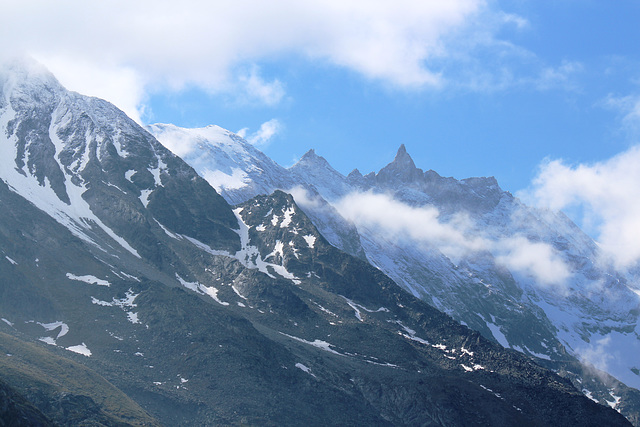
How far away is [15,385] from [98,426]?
2572 centimetres

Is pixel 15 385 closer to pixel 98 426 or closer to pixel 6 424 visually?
pixel 98 426

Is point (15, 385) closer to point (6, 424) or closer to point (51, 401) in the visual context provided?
point (51, 401)

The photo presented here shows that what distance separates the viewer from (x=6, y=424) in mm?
147875

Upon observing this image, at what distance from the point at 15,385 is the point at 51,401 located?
1033 centimetres

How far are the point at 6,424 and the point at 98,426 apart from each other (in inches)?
1907

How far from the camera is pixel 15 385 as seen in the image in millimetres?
198375

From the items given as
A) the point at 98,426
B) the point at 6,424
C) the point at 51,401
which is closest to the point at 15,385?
the point at 51,401

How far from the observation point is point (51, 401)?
655 ft

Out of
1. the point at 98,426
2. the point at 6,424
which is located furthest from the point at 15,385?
the point at 6,424

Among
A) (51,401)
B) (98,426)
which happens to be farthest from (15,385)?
(98,426)

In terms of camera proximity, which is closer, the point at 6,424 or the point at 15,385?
the point at 6,424

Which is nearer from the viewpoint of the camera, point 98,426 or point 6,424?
point 6,424

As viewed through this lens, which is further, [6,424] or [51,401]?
[51,401]

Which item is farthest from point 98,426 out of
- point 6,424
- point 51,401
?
point 6,424
